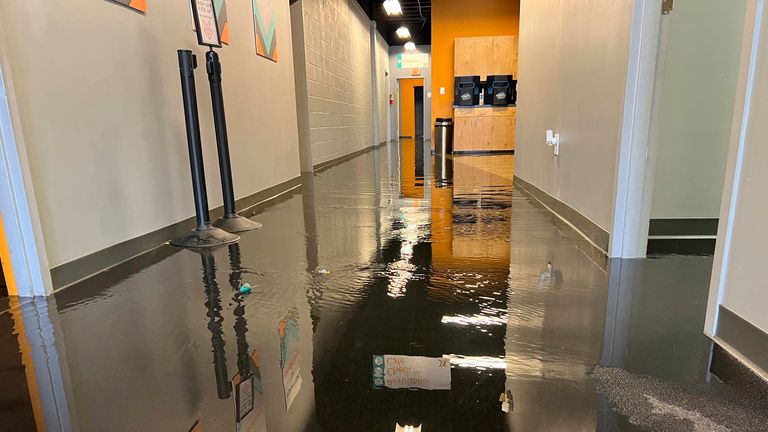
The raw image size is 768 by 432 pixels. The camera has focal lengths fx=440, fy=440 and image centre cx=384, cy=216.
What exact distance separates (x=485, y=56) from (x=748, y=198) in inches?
344

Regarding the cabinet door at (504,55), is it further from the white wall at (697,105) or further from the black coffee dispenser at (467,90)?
the white wall at (697,105)

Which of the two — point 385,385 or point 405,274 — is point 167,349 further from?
point 405,274

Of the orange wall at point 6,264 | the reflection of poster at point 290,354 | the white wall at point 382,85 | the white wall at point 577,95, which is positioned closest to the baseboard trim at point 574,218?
the white wall at point 577,95

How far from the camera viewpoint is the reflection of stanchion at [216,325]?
1.21 metres

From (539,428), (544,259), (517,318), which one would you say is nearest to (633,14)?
(544,259)

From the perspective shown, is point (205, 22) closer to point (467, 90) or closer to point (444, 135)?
point (467, 90)

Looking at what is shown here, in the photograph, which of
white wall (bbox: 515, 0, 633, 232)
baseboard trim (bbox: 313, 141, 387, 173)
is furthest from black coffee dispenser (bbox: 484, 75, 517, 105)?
white wall (bbox: 515, 0, 633, 232)

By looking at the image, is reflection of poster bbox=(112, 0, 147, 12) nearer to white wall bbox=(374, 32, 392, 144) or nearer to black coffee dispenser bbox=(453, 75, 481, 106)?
black coffee dispenser bbox=(453, 75, 481, 106)

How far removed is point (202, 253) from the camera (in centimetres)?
252

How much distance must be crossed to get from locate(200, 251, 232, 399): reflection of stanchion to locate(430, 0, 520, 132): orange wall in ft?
29.2

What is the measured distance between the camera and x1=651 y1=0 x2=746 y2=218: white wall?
2.43m

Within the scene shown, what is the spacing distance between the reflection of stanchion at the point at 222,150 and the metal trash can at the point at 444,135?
24.4ft

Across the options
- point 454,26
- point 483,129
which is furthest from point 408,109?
point 483,129

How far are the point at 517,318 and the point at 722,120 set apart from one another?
2.00 meters
